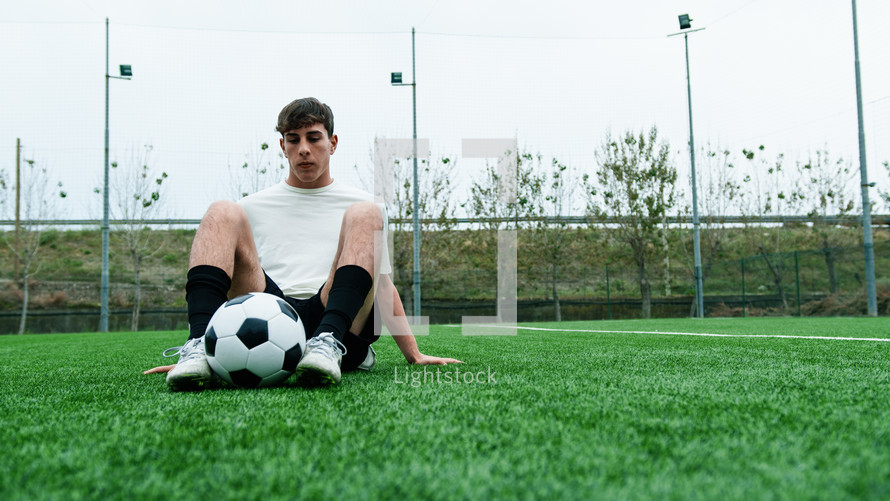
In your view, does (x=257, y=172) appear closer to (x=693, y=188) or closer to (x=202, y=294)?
(x=693, y=188)

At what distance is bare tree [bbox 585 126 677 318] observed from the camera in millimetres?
16281

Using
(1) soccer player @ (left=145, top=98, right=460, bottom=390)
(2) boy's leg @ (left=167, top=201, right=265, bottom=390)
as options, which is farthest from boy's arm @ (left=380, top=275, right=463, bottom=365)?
(2) boy's leg @ (left=167, top=201, right=265, bottom=390)

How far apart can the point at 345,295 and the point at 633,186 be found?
52.1 feet

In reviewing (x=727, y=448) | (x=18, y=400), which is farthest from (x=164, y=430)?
(x=727, y=448)

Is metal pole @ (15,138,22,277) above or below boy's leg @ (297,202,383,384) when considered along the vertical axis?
above

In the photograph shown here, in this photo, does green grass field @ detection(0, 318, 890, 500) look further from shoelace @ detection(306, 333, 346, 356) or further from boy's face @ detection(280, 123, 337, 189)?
boy's face @ detection(280, 123, 337, 189)

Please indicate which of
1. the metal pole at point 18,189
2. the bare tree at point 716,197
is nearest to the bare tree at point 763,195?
the bare tree at point 716,197

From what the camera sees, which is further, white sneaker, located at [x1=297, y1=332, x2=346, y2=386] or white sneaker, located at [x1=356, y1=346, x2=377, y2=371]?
white sneaker, located at [x1=356, y1=346, x2=377, y2=371]

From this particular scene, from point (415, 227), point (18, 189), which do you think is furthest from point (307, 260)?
point (18, 189)

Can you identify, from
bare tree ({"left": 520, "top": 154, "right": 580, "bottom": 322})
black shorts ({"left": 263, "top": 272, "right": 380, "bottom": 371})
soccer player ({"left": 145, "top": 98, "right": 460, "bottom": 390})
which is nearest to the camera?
soccer player ({"left": 145, "top": 98, "right": 460, "bottom": 390})

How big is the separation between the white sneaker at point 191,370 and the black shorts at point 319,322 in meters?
0.36

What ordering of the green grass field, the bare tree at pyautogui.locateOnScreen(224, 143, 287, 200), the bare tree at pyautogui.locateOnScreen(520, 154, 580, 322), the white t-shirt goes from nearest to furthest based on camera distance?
the green grass field → the white t-shirt → the bare tree at pyautogui.locateOnScreen(224, 143, 287, 200) → the bare tree at pyautogui.locateOnScreen(520, 154, 580, 322)

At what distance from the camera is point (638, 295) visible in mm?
15938

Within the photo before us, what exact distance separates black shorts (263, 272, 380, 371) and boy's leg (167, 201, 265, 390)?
210 millimetres
